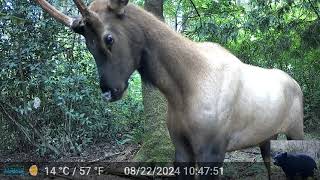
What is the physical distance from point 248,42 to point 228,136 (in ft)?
15.4

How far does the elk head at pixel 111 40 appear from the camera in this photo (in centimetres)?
331

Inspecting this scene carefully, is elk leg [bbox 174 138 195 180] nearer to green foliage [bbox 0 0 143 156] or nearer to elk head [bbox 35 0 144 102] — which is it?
elk head [bbox 35 0 144 102]

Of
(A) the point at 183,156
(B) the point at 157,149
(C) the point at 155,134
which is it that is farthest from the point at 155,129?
(A) the point at 183,156

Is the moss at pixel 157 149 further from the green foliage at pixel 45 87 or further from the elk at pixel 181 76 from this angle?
the elk at pixel 181 76

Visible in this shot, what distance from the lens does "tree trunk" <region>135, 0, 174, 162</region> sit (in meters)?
5.57

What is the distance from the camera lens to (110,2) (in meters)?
3.38

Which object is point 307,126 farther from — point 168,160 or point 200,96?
point 200,96

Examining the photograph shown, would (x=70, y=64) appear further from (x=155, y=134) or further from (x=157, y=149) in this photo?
(x=157, y=149)

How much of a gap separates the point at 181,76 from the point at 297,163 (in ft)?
5.31

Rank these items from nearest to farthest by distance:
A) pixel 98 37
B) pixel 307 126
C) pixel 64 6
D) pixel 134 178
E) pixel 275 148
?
pixel 98 37 < pixel 275 148 < pixel 134 178 < pixel 64 6 < pixel 307 126

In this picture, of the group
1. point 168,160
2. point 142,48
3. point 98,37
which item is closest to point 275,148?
point 168,160

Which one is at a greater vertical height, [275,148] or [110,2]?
[110,2]

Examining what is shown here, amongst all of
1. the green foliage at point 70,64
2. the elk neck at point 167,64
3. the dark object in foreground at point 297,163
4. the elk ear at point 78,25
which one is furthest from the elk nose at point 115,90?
the green foliage at point 70,64

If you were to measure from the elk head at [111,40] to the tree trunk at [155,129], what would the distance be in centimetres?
204
